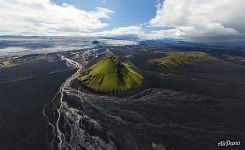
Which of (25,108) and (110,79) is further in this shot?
(110,79)

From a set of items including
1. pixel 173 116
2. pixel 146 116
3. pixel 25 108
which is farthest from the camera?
pixel 25 108

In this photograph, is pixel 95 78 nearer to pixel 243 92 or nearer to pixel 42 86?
pixel 42 86

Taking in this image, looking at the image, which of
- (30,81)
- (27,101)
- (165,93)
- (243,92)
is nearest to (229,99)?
(243,92)

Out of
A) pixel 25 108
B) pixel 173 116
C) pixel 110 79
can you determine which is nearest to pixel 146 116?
pixel 173 116

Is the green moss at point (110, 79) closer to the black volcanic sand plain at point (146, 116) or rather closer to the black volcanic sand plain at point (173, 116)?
the black volcanic sand plain at point (146, 116)

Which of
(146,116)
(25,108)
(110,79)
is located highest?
(110,79)

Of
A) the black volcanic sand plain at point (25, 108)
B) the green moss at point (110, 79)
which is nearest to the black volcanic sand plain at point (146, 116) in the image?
the black volcanic sand plain at point (25, 108)

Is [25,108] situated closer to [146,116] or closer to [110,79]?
[110,79]
